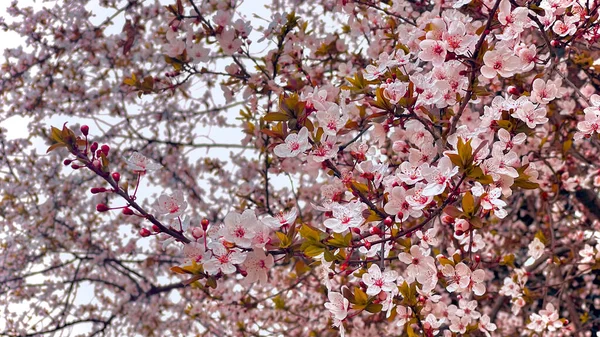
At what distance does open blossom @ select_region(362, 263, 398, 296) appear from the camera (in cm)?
128

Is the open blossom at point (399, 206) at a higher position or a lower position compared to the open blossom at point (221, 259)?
higher

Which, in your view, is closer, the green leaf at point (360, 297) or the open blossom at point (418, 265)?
the green leaf at point (360, 297)

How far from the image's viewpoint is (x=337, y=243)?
4.18ft

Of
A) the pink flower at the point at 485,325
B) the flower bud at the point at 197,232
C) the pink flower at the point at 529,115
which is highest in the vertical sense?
the pink flower at the point at 529,115

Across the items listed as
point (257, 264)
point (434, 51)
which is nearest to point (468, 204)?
point (434, 51)

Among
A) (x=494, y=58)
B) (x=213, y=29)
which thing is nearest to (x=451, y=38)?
(x=494, y=58)

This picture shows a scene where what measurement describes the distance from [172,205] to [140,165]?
0.54 feet

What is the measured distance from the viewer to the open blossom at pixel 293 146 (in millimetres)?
1347

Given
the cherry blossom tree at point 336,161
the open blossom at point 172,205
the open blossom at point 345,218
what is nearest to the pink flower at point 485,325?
the cherry blossom tree at point 336,161

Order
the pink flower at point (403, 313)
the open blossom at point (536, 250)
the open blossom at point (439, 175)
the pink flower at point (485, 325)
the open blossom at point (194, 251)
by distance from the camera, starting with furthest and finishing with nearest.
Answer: the open blossom at point (536, 250)
the pink flower at point (485, 325)
the pink flower at point (403, 313)
the open blossom at point (194, 251)
the open blossom at point (439, 175)

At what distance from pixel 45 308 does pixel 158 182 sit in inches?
74.4

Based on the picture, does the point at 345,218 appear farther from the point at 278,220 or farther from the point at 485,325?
the point at 485,325

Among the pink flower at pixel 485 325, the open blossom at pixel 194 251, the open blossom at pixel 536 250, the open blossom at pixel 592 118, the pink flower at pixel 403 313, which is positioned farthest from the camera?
the open blossom at pixel 536 250

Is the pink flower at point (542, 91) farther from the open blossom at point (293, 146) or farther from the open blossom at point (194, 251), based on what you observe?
the open blossom at point (194, 251)
